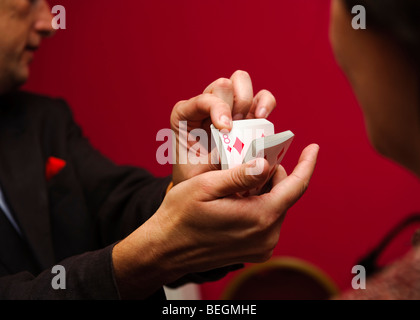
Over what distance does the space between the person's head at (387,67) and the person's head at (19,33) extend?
819 millimetres

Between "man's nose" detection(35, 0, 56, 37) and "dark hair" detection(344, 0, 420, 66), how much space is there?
924 millimetres

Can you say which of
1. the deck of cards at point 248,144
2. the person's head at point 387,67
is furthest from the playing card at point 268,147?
the person's head at point 387,67

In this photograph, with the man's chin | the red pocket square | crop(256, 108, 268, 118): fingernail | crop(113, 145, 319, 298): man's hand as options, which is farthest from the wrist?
the man's chin

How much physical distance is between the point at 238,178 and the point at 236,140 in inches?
3.5

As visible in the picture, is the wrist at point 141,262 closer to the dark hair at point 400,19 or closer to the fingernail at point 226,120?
the fingernail at point 226,120

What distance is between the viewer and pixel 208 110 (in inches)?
32.2

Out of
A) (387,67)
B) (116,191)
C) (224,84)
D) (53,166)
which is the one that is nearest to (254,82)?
(224,84)

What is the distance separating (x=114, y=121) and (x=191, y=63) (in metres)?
0.40

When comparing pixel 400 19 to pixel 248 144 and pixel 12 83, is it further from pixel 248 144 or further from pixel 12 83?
pixel 12 83

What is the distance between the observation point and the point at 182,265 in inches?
30.5

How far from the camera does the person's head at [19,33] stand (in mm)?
1040

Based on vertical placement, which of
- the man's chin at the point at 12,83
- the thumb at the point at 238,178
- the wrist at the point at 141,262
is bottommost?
the wrist at the point at 141,262
